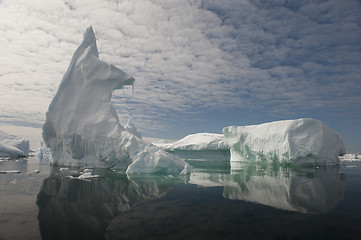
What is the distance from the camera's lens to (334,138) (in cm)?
2145

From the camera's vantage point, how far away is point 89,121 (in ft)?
55.3

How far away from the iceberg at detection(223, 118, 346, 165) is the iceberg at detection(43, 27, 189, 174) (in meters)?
12.0

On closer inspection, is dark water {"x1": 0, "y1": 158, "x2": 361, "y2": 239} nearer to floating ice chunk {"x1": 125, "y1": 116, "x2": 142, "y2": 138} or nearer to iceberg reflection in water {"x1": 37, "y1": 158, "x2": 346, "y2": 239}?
iceberg reflection in water {"x1": 37, "y1": 158, "x2": 346, "y2": 239}

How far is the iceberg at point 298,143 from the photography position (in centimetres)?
2023

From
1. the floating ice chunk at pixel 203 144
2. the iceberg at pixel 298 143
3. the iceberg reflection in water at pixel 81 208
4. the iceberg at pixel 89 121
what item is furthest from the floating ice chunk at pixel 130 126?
the iceberg reflection in water at pixel 81 208

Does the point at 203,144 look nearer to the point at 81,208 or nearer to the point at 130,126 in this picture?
the point at 130,126

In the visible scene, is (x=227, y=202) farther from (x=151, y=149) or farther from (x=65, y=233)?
(x=151, y=149)

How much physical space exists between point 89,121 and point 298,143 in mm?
18334

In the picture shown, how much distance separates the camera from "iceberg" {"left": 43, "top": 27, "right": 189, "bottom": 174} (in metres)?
15.7

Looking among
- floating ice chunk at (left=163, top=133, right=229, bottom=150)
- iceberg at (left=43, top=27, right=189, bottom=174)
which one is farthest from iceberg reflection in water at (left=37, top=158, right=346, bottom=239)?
floating ice chunk at (left=163, top=133, right=229, bottom=150)

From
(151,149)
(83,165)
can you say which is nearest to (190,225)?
(151,149)

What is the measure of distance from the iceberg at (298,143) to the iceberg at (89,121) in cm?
1203

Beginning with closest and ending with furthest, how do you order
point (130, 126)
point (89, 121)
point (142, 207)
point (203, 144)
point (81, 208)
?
point (81, 208) → point (142, 207) → point (89, 121) → point (203, 144) → point (130, 126)

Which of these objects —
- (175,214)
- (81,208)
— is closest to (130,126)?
(81,208)
